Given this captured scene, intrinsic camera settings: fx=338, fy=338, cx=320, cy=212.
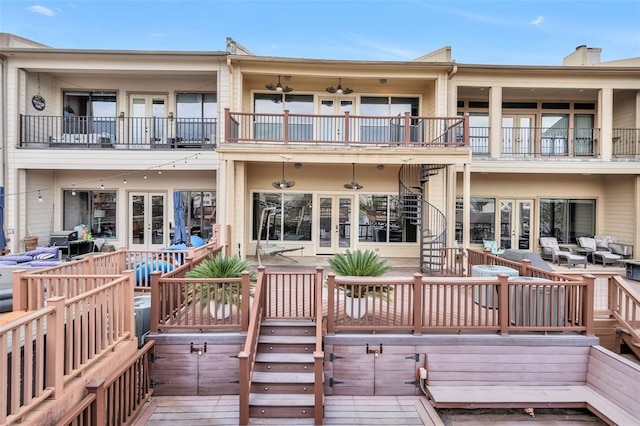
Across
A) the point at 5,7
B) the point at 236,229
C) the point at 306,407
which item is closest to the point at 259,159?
the point at 236,229

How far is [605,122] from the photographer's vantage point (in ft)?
35.3

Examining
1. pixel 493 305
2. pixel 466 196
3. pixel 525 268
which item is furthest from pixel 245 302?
pixel 466 196

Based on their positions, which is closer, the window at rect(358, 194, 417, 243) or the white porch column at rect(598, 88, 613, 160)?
the white porch column at rect(598, 88, 613, 160)

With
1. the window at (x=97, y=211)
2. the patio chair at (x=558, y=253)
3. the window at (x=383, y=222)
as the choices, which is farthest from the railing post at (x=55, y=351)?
the patio chair at (x=558, y=253)

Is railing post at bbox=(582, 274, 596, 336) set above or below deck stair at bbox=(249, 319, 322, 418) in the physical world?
above

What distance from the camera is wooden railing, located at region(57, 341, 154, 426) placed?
10.9ft

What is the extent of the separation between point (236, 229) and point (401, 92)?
7016 mm

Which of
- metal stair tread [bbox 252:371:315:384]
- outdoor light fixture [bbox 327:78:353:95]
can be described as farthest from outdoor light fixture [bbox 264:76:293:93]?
metal stair tread [bbox 252:371:315:384]

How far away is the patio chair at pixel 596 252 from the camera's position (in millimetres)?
10773

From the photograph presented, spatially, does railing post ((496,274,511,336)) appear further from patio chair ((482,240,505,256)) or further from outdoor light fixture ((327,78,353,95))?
outdoor light fixture ((327,78,353,95))

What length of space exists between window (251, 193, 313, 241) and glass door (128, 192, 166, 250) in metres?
3.26

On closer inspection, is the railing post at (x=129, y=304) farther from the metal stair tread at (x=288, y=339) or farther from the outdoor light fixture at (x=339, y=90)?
the outdoor light fixture at (x=339, y=90)

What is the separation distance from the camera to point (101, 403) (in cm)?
345

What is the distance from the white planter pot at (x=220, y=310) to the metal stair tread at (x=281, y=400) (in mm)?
1180
